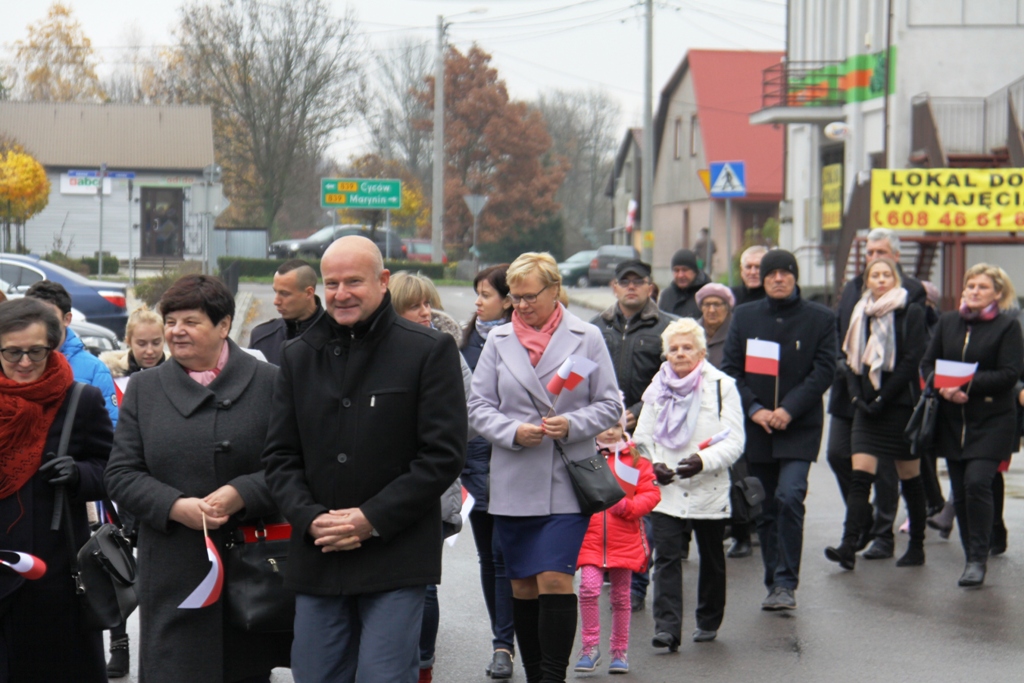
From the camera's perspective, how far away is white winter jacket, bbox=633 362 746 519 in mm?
6926

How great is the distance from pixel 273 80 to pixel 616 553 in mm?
48711

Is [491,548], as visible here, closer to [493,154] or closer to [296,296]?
[296,296]

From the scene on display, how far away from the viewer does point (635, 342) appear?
8.12 metres

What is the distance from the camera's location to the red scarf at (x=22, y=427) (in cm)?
466

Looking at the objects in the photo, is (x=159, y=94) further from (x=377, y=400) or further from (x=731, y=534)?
(x=377, y=400)

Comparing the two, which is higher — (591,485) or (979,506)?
(591,485)

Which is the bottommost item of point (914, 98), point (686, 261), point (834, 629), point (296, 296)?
point (834, 629)

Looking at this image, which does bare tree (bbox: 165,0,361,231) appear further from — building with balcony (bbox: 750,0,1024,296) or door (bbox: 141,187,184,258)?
building with balcony (bbox: 750,0,1024,296)

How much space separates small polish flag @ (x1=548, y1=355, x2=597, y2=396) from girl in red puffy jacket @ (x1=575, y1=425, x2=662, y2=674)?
0.95 meters

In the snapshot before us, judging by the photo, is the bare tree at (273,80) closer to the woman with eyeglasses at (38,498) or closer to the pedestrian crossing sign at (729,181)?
the pedestrian crossing sign at (729,181)

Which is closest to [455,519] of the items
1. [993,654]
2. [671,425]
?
[671,425]

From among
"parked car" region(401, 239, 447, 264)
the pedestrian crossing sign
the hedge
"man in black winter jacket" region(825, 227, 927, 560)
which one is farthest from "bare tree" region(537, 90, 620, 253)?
"man in black winter jacket" region(825, 227, 927, 560)

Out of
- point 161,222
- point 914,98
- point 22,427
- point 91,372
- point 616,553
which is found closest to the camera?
point 22,427

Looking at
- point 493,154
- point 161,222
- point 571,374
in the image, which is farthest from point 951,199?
point 493,154
